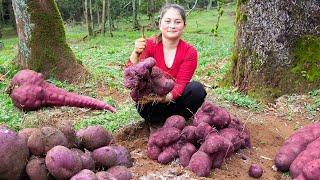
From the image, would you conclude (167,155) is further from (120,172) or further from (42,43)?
(42,43)

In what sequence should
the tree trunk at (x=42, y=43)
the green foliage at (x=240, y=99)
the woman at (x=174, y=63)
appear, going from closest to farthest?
1. the woman at (x=174, y=63)
2. the green foliage at (x=240, y=99)
3. the tree trunk at (x=42, y=43)

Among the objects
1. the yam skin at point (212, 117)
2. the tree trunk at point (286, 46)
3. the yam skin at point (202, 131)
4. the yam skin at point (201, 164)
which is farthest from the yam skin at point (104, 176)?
the tree trunk at point (286, 46)

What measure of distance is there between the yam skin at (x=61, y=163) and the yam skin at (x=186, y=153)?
1.06 meters

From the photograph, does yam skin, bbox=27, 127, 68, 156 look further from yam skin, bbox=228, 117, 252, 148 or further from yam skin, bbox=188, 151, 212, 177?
yam skin, bbox=228, 117, 252, 148

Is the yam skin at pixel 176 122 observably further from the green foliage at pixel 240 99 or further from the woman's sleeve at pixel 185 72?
the green foliage at pixel 240 99

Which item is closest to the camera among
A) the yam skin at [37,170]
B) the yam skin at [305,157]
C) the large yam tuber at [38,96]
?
the yam skin at [37,170]

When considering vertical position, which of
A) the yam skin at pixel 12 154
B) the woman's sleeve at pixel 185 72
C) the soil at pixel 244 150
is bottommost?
the soil at pixel 244 150

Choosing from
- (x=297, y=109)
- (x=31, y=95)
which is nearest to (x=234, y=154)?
(x=297, y=109)

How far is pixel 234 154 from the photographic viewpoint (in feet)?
14.2

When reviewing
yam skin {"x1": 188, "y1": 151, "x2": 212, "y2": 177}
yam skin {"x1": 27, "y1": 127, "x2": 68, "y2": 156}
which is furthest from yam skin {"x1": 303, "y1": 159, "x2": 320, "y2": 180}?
yam skin {"x1": 27, "y1": 127, "x2": 68, "y2": 156}

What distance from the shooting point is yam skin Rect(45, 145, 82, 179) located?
3215 mm

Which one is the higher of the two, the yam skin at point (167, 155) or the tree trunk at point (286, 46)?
the tree trunk at point (286, 46)

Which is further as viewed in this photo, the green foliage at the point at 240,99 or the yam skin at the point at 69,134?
the green foliage at the point at 240,99

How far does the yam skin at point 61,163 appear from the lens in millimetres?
3215
